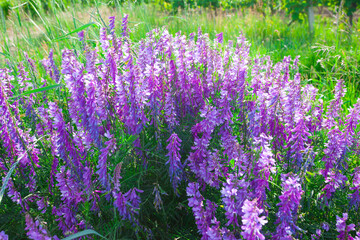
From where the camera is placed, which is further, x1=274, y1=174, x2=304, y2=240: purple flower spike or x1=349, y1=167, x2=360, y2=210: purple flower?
x1=349, y1=167, x2=360, y2=210: purple flower

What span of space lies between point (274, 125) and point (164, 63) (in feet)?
2.79

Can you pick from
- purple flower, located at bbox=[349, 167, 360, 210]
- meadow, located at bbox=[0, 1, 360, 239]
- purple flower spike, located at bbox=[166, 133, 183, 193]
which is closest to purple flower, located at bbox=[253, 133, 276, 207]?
meadow, located at bbox=[0, 1, 360, 239]

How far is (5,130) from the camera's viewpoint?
6.55 ft

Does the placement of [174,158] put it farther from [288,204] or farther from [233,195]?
[288,204]

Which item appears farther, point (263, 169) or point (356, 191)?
point (356, 191)

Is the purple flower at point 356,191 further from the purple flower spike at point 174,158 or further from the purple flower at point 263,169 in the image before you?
the purple flower spike at point 174,158

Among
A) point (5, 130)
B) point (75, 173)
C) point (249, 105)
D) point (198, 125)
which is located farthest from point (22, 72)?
point (249, 105)

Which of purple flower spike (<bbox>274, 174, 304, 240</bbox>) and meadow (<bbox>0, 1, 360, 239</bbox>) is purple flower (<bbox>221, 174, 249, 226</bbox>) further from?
purple flower spike (<bbox>274, 174, 304, 240</bbox>)

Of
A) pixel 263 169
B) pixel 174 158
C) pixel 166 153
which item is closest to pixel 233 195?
pixel 263 169

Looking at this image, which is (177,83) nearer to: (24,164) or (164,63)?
(164,63)

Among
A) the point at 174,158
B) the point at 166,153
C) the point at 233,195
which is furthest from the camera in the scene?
the point at 166,153

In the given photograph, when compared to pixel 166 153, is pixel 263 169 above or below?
above

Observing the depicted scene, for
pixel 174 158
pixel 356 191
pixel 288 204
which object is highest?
pixel 174 158

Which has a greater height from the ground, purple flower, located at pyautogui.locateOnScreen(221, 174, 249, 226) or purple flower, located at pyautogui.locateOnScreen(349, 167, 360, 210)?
purple flower, located at pyautogui.locateOnScreen(221, 174, 249, 226)
